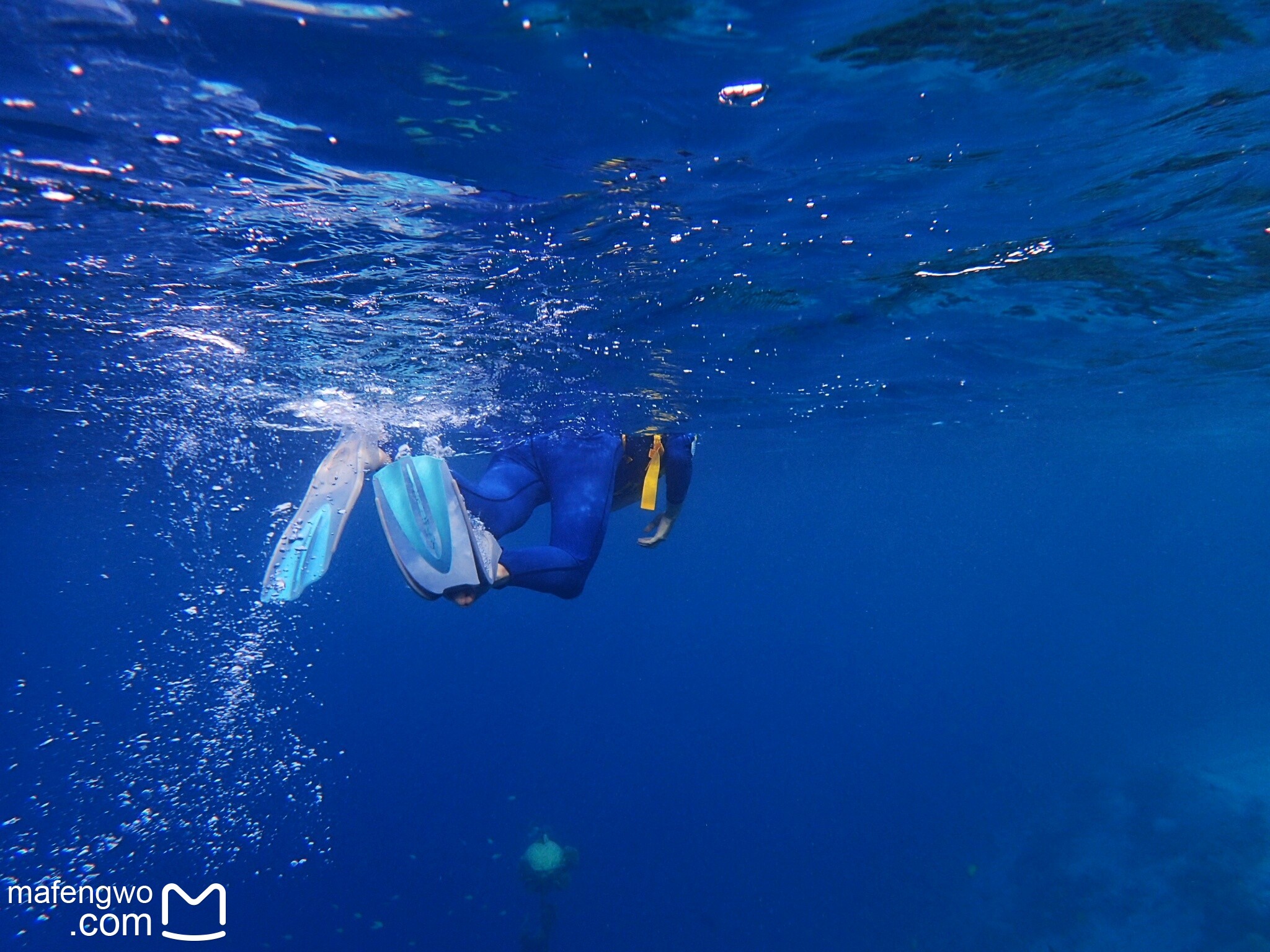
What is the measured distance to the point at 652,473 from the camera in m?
8.90

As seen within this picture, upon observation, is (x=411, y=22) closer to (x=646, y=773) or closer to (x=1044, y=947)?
(x=1044, y=947)

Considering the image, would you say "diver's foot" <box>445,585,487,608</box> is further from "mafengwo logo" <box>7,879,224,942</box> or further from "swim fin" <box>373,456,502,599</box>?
"mafengwo logo" <box>7,879,224,942</box>

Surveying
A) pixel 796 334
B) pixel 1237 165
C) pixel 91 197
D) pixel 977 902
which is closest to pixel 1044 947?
pixel 977 902

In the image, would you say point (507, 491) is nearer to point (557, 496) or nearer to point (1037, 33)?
point (557, 496)

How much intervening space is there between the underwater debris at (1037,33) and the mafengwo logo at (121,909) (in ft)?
73.0

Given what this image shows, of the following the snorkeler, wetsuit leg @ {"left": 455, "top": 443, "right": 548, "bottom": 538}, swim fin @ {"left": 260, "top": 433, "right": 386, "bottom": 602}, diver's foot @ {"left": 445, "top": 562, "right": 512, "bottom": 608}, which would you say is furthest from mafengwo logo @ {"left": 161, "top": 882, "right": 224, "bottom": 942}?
diver's foot @ {"left": 445, "top": 562, "right": 512, "bottom": 608}

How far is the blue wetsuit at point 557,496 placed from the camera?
6.31 metres

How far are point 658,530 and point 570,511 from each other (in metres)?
2.15

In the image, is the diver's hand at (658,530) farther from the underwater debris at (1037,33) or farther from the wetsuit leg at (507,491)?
the underwater debris at (1037,33)

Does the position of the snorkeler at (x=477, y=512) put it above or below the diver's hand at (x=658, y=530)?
above

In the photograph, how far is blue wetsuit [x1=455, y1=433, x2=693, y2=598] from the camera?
6312 mm

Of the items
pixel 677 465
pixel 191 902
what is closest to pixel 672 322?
pixel 677 465

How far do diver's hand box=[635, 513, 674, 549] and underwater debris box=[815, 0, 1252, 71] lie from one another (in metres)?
5.38

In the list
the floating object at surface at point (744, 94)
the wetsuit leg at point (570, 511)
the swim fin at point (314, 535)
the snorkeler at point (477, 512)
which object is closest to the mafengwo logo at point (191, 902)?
the swim fin at point (314, 535)
